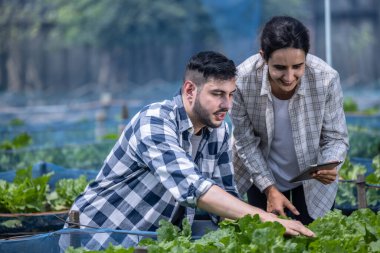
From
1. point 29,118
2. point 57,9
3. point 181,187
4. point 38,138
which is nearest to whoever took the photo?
point 181,187

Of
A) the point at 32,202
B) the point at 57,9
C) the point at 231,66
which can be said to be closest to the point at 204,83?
the point at 231,66

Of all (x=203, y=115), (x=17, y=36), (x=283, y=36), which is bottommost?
(x=203, y=115)

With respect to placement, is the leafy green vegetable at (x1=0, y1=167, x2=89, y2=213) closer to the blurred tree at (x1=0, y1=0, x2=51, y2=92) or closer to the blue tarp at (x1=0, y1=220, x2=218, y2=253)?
the blue tarp at (x1=0, y1=220, x2=218, y2=253)

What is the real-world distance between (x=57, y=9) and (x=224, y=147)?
3019 centimetres

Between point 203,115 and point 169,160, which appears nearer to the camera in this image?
point 169,160

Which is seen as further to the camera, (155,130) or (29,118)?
(29,118)

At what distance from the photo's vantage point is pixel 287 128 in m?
5.68

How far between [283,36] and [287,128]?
74 cm

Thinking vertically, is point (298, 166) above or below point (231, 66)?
below

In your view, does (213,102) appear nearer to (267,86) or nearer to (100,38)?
(267,86)

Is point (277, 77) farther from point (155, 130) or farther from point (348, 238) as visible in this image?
point (348, 238)

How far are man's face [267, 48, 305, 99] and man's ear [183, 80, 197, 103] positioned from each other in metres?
0.64

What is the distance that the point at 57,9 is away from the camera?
113ft

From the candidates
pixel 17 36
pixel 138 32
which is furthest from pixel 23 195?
pixel 17 36
